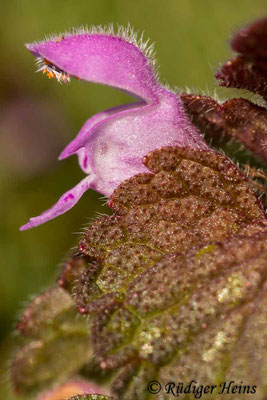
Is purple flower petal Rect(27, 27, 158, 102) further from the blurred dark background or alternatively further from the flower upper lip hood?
the blurred dark background

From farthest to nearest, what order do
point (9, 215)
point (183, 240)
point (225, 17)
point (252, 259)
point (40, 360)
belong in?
point (9, 215) → point (225, 17) → point (40, 360) → point (183, 240) → point (252, 259)

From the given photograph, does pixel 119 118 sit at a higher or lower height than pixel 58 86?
higher

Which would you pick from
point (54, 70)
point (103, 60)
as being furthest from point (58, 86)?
point (103, 60)


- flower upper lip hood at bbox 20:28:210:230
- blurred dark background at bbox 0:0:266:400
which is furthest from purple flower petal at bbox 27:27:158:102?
blurred dark background at bbox 0:0:266:400

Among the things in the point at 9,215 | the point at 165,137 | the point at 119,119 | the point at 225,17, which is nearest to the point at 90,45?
the point at 119,119

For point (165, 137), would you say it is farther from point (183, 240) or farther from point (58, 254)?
point (58, 254)

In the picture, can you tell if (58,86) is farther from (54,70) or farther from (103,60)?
(103,60)
